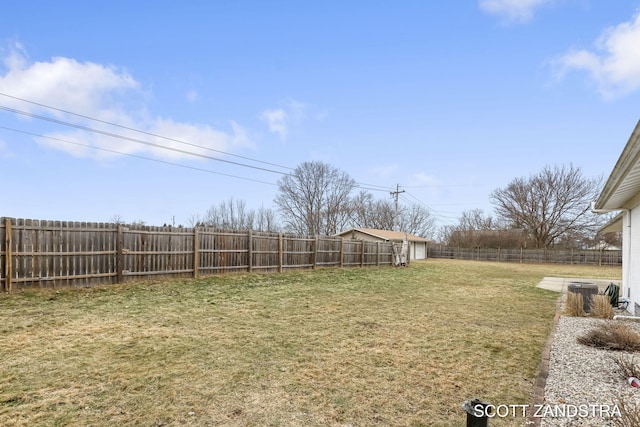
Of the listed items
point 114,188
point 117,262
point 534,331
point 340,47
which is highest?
point 340,47

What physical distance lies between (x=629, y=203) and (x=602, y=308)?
2808 mm

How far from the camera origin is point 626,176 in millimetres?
4918

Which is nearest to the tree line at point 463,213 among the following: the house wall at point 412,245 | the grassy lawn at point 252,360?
the house wall at point 412,245

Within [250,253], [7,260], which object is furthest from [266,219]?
[7,260]

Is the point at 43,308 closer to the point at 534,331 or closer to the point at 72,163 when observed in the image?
the point at 534,331

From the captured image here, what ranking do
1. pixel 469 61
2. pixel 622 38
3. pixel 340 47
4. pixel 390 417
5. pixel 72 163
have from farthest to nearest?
pixel 72 163 < pixel 340 47 < pixel 469 61 < pixel 622 38 < pixel 390 417

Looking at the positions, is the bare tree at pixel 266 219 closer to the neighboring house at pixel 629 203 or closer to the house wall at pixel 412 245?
the house wall at pixel 412 245

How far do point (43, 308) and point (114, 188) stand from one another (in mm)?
18280

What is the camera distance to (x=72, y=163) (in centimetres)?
1739

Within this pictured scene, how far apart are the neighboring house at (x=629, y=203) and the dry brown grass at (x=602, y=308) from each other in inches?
36.5

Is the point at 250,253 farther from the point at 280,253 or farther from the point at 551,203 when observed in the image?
the point at 551,203

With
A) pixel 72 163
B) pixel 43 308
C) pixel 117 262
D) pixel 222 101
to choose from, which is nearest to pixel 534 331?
pixel 43 308

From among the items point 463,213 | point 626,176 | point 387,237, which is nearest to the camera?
point 626,176

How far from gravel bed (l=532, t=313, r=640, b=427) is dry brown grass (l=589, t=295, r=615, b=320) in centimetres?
283
